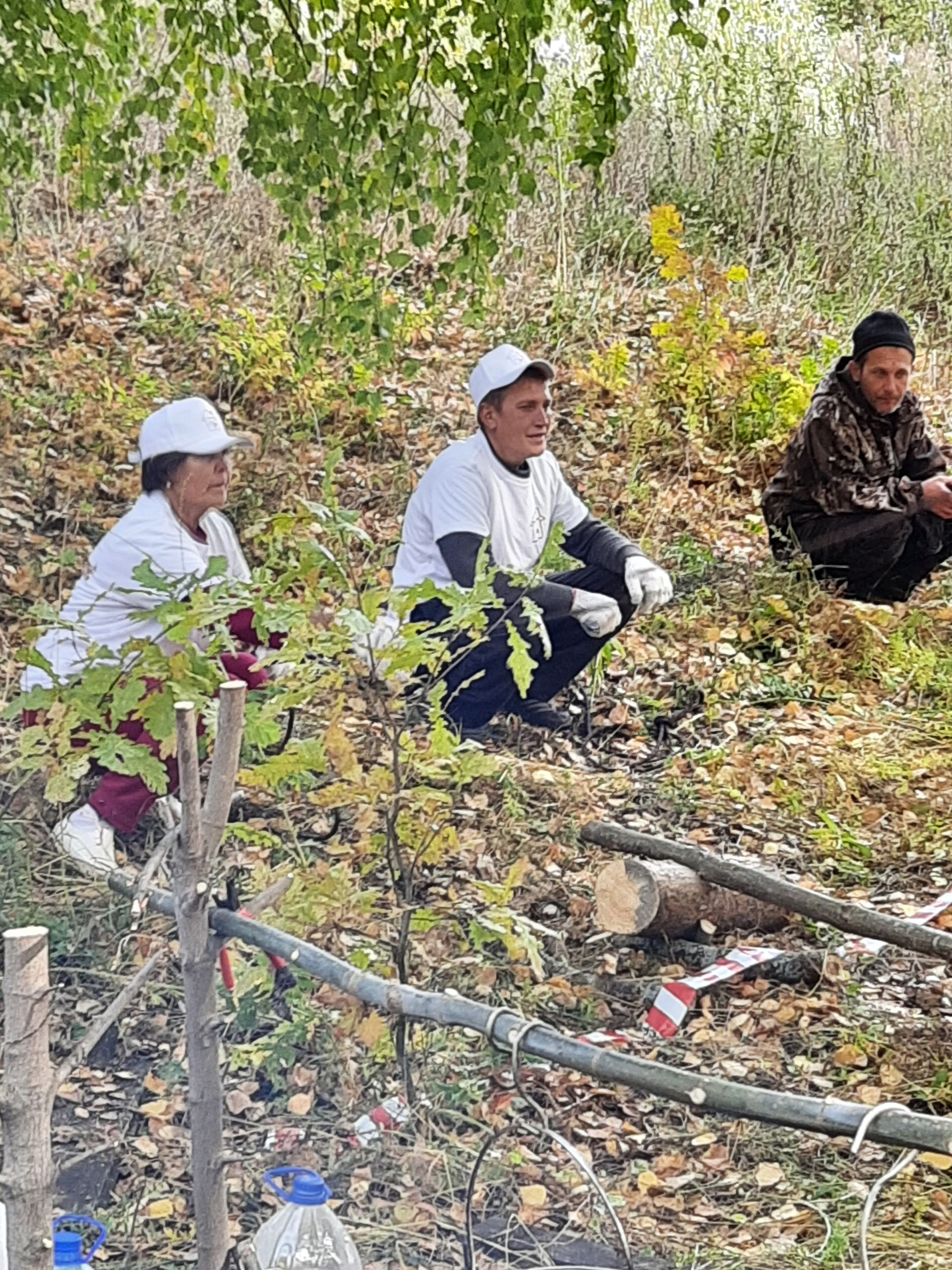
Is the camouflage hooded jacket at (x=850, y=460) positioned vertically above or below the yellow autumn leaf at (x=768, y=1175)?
above

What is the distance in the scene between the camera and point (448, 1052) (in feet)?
7.65

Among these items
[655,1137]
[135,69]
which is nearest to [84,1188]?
[655,1137]

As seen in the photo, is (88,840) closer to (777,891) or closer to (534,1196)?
(534,1196)

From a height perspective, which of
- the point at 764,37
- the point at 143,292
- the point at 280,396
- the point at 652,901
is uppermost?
the point at 764,37

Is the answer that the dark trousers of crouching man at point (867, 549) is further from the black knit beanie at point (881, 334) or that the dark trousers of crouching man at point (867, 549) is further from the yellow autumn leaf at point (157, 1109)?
the yellow autumn leaf at point (157, 1109)

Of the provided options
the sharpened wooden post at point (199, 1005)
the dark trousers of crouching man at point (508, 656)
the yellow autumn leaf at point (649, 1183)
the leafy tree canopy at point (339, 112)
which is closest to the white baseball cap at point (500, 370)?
the leafy tree canopy at point (339, 112)

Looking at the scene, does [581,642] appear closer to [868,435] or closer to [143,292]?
[868,435]

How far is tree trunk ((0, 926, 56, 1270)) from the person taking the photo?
1236 millimetres

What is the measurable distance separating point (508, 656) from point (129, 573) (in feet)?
2.11

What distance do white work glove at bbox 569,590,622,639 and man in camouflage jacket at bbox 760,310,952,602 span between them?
0.34 meters

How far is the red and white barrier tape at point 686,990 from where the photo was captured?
98.0 inches

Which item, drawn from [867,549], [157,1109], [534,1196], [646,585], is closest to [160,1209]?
[157,1109]

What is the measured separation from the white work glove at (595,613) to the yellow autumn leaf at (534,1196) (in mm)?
991

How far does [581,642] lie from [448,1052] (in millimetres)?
786
